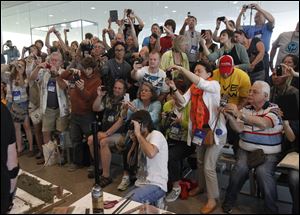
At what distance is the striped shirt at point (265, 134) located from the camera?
2129mm

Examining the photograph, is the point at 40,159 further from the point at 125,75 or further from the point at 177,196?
the point at 177,196

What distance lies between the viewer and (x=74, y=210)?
4.52ft

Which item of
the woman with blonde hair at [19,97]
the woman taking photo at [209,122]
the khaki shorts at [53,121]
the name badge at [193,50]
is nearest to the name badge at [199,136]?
the woman taking photo at [209,122]

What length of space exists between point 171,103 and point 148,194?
1022 millimetres

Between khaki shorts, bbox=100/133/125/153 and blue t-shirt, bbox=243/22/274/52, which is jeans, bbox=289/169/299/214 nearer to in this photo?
khaki shorts, bbox=100/133/125/153

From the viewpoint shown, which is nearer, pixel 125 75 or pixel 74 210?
pixel 74 210

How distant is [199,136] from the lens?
7.62 ft

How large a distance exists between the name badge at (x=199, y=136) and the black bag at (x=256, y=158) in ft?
1.26

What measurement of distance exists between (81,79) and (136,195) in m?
1.63

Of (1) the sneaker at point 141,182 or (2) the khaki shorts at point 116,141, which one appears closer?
(1) the sneaker at point 141,182

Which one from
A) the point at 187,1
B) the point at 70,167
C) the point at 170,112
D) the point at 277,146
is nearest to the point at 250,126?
the point at 277,146

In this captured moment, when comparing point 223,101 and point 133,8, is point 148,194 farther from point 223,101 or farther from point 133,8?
point 133,8

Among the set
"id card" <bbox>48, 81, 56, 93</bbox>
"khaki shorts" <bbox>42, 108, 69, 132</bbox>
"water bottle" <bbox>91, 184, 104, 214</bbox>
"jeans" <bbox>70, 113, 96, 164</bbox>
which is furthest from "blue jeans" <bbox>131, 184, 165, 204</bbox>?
"id card" <bbox>48, 81, 56, 93</bbox>

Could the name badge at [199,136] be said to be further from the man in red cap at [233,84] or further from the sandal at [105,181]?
the sandal at [105,181]
